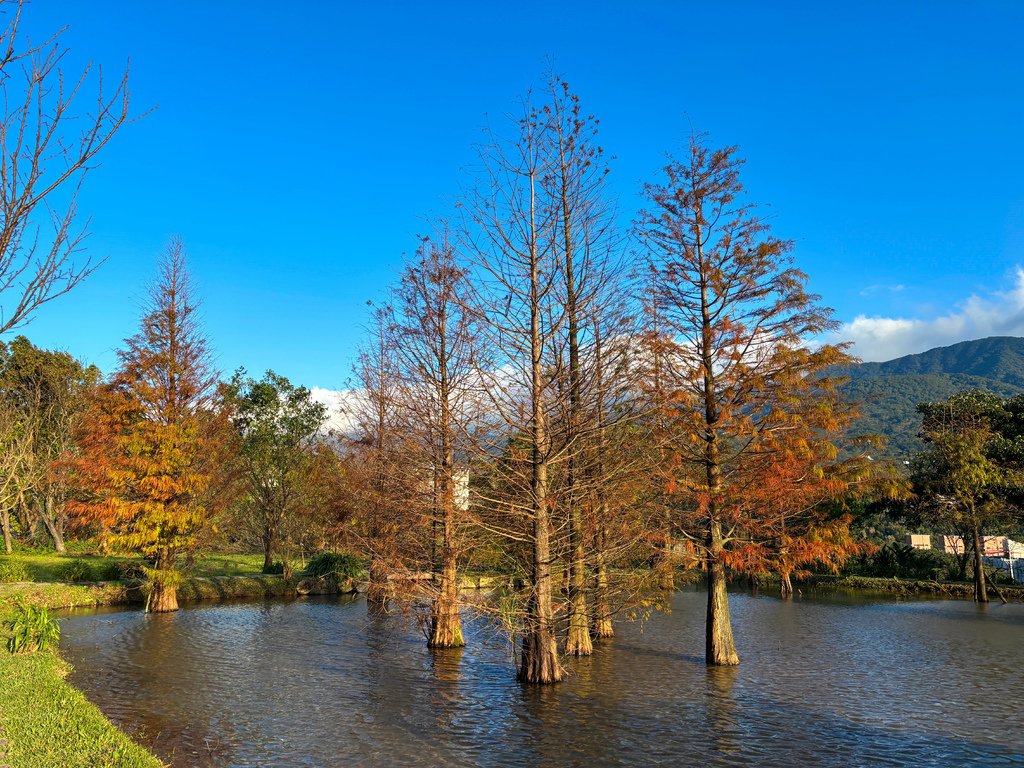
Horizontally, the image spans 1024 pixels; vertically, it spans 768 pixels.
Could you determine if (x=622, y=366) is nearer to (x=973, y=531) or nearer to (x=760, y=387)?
(x=760, y=387)

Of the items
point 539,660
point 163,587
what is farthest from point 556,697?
point 163,587

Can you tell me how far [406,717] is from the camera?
39.2ft

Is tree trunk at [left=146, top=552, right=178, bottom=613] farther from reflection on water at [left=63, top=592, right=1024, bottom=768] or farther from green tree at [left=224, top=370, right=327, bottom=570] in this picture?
green tree at [left=224, top=370, right=327, bottom=570]

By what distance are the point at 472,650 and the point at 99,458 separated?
16920 mm

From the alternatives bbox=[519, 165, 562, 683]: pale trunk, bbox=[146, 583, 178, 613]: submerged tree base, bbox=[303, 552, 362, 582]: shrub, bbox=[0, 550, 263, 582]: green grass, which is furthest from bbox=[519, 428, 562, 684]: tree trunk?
bbox=[0, 550, 263, 582]: green grass

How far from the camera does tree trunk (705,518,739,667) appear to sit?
650 inches

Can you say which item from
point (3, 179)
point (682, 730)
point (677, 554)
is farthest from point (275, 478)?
point (3, 179)

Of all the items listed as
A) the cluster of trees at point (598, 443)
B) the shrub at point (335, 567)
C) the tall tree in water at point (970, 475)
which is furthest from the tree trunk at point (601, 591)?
the tall tree in water at point (970, 475)

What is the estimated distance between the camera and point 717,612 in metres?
16.8

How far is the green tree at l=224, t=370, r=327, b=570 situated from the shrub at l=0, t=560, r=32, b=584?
395 inches

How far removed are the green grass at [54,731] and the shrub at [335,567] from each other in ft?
76.1

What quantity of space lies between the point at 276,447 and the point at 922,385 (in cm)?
13892

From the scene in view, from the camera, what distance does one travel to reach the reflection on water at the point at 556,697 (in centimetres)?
1010

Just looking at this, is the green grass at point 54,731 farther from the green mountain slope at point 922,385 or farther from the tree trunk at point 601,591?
the green mountain slope at point 922,385
